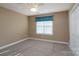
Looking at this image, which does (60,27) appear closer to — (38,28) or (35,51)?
(38,28)

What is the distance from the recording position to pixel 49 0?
940 mm

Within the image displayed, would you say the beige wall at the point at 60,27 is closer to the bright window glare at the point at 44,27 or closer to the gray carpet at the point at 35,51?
the bright window glare at the point at 44,27

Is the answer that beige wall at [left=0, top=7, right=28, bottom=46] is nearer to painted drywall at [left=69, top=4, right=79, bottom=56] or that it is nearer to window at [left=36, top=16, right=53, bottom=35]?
window at [left=36, top=16, right=53, bottom=35]

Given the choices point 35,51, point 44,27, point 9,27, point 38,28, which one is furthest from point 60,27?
point 9,27

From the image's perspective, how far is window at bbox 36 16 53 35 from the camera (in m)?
4.99

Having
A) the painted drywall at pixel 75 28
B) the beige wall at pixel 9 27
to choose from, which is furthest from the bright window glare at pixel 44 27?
the painted drywall at pixel 75 28

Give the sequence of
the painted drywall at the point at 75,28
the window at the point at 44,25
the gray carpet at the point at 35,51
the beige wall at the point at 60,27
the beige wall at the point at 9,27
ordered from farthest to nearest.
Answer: the window at the point at 44,25
the beige wall at the point at 60,27
the beige wall at the point at 9,27
the gray carpet at the point at 35,51
the painted drywall at the point at 75,28

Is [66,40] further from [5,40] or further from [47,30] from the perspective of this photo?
[5,40]

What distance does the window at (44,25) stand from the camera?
4.99 meters

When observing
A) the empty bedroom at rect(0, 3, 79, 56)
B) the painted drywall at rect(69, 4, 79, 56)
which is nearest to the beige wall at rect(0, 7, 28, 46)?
the empty bedroom at rect(0, 3, 79, 56)

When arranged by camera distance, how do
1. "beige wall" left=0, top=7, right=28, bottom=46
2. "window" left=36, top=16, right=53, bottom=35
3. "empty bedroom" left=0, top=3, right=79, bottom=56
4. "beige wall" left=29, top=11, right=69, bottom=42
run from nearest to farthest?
"empty bedroom" left=0, top=3, right=79, bottom=56 → "beige wall" left=0, top=7, right=28, bottom=46 → "beige wall" left=29, top=11, right=69, bottom=42 → "window" left=36, top=16, right=53, bottom=35

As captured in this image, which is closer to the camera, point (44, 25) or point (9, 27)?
point (9, 27)

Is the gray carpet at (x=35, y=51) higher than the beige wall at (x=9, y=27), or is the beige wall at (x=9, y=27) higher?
the beige wall at (x=9, y=27)

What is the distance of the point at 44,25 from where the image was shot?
17.5 ft
